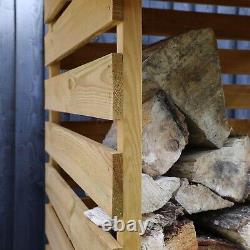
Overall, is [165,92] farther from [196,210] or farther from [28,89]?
[28,89]

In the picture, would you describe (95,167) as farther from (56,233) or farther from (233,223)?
(56,233)

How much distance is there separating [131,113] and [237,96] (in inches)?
60.2

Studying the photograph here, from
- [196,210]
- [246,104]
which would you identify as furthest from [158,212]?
[246,104]

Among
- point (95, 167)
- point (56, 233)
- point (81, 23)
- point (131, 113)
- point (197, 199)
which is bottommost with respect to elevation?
point (56, 233)

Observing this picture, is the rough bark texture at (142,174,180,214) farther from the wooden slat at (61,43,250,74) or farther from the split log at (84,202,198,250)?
the wooden slat at (61,43,250,74)

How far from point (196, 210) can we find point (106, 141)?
481 mm

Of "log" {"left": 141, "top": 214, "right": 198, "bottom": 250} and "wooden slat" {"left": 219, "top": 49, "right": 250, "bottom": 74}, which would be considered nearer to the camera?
"log" {"left": 141, "top": 214, "right": 198, "bottom": 250}

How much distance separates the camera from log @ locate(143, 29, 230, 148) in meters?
1.44

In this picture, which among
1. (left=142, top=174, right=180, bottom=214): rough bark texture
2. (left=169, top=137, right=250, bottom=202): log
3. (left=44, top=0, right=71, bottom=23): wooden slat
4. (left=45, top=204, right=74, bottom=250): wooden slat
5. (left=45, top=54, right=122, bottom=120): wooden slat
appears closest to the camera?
(left=45, top=54, right=122, bottom=120): wooden slat

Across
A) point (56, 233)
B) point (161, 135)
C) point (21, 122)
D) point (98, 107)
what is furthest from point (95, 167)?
point (21, 122)

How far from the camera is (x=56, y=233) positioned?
1.93 meters

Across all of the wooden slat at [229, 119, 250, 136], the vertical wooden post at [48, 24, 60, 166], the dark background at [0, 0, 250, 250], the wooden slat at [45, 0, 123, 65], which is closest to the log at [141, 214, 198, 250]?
the wooden slat at [45, 0, 123, 65]

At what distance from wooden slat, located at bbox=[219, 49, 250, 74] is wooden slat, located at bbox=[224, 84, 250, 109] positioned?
9 centimetres

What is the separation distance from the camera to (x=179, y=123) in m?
1.42
